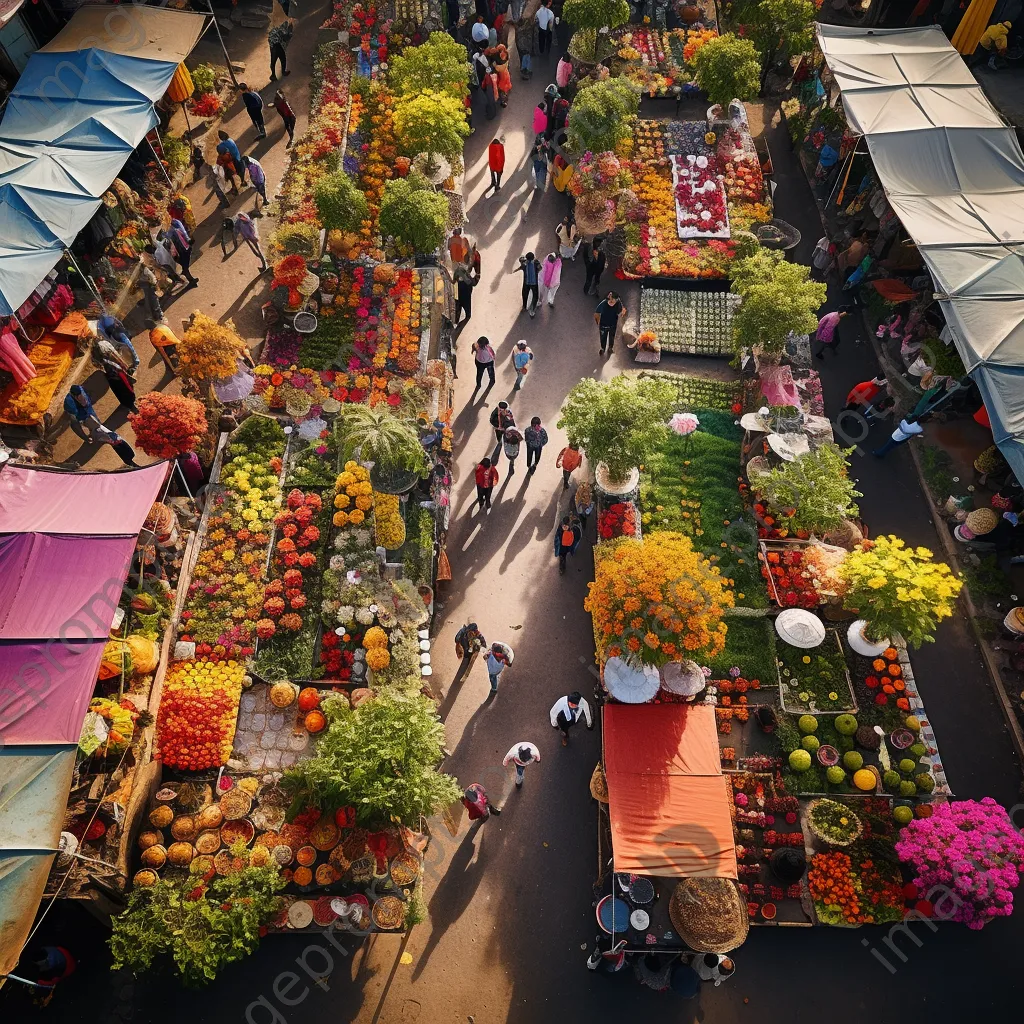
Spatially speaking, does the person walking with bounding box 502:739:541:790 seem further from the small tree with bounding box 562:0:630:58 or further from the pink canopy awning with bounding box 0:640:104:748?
the small tree with bounding box 562:0:630:58

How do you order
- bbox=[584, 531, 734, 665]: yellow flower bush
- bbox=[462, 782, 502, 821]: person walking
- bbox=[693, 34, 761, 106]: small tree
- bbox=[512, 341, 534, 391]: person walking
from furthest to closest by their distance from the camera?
bbox=[693, 34, 761, 106]: small tree
bbox=[512, 341, 534, 391]: person walking
bbox=[462, 782, 502, 821]: person walking
bbox=[584, 531, 734, 665]: yellow flower bush

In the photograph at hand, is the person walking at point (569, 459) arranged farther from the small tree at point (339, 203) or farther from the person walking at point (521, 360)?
the small tree at point (339, 203)

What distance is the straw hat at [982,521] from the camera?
1569 cm

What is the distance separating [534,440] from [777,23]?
15795 millimetres

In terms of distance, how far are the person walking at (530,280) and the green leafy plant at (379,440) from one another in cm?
638

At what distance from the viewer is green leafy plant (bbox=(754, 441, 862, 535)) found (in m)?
14.3

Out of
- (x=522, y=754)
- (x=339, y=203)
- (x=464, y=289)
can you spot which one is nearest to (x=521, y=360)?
(x=464, y=289)

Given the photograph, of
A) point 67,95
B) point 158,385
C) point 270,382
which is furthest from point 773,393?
point 67,95

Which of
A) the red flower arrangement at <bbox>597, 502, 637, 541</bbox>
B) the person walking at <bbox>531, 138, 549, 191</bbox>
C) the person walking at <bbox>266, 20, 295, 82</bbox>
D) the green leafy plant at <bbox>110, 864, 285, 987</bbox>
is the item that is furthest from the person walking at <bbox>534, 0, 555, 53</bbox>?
the green leafy plant at <bbox>110, 864, 285, 987</bbox>

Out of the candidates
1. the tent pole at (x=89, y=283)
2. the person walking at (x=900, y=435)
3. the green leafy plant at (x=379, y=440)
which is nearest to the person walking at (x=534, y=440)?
the green leafy plant at (x=379, y=440)

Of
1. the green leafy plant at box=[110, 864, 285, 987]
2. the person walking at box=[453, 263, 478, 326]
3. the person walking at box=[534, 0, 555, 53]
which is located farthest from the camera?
the person walking at box=[534, 0, 555, 53]

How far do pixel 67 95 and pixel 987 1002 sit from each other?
2611 centimetres

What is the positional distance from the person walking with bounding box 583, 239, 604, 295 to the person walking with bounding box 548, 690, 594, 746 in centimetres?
1127

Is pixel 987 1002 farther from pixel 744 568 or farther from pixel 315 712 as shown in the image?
pixel 315 712
